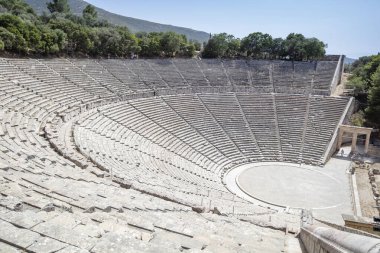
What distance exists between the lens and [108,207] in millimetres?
7734

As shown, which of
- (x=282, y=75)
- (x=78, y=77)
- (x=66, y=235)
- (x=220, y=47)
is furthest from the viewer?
(x=220, y=47)

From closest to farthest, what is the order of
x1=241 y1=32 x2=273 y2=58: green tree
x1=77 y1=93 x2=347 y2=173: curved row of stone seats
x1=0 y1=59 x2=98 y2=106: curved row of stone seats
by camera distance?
x1=0 y1=59 x2=98 y2=106: curved row of stone seats → x1=77 y1=93 x2=347 y2=173: curved row of stone seats → x1=241 y1=32 x2=273 y2=58: green tree

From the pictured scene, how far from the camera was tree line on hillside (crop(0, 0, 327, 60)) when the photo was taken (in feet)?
104

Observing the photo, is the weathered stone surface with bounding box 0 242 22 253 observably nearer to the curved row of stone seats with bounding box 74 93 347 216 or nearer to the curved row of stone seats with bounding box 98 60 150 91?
the curved row of stone seats with bounding box 74 93 347 216

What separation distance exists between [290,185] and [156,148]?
31.0ft

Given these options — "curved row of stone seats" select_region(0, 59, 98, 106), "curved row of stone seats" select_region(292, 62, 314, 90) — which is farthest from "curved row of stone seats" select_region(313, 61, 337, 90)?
"curved row of stone seats" select_region(0, 59, 98, 106)

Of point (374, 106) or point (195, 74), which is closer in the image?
point (374, 106)

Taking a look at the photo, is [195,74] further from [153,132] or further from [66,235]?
[66,235]

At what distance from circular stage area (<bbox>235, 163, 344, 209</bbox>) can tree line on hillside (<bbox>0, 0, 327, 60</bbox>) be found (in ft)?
70.8

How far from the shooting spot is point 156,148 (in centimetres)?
2495

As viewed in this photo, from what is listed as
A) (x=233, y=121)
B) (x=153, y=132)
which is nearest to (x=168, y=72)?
(x=233, y=121)

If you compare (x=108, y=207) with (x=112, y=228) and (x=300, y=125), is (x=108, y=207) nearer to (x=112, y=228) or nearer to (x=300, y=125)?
(x=112, y=228)

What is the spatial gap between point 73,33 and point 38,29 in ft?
13.8

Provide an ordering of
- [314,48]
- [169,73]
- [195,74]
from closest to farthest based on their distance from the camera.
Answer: [169,73], [195,74], [314,48]
